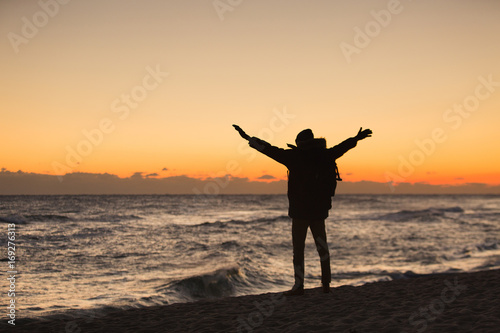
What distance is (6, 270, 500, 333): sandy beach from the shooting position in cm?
463

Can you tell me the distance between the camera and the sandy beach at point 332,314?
463 cm

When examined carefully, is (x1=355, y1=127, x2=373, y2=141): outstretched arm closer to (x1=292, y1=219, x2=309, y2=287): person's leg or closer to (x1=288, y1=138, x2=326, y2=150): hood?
(x1=288, y1=138, x2=326, y2=150): hood

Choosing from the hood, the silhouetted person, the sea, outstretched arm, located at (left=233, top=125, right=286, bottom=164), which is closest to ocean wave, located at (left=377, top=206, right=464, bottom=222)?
the sea

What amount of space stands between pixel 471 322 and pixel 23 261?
15.0 meters

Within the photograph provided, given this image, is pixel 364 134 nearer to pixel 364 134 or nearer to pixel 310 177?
pixel 364 134

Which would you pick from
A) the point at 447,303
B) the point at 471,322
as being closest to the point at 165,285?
the point at 447,303

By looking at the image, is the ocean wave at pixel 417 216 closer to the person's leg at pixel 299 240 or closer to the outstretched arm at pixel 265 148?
the person's leg at pixel 299 240

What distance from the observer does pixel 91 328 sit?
18.0ft

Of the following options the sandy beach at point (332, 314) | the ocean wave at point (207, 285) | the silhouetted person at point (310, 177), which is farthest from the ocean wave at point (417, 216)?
the silhouetted person at point (310, 177)

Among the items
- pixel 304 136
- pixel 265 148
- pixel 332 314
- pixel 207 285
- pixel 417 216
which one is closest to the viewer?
pixel 332 314

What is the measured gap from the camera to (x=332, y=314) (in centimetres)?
524

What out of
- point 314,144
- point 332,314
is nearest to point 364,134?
point 314,144

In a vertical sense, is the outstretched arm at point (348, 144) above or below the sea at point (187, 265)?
above

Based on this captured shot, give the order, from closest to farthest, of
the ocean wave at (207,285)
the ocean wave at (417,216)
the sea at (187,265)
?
the sea at (187,265), the ocean wave at (207,285), the ocean wave at (417,216)
